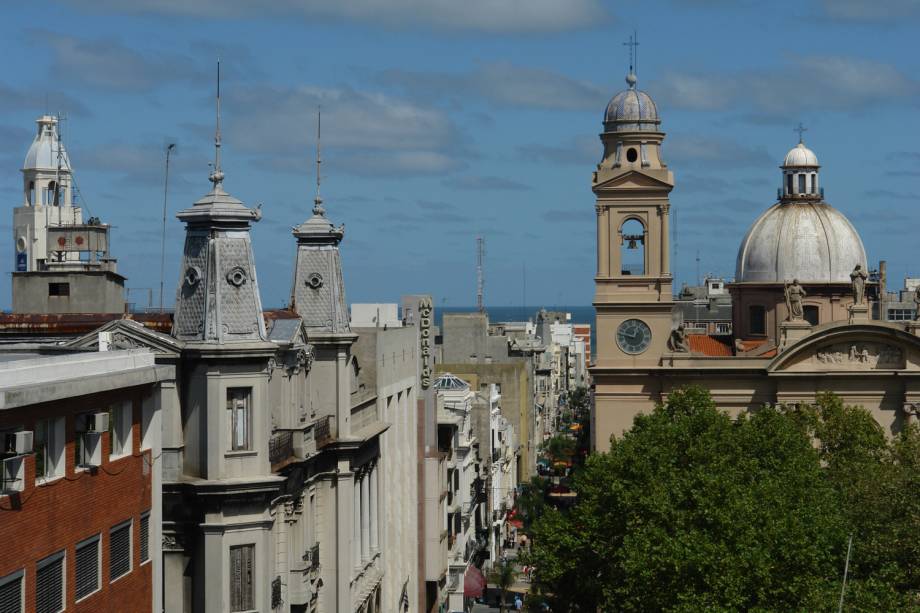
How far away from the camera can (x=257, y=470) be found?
36094 mm

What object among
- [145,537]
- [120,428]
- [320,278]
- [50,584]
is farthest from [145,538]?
[320,278]

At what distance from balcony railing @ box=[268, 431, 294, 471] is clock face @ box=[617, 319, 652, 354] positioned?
6101cm

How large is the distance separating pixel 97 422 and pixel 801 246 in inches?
3536

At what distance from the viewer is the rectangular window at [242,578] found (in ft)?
117

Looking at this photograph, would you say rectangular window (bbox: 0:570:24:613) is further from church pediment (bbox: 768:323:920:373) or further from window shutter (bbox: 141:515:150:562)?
church pediment (bbox: 768:323:920:373)

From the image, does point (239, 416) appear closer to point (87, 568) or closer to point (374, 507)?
point (87, 568)

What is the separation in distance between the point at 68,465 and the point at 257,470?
28.0 ft

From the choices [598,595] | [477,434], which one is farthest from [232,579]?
[477,434]

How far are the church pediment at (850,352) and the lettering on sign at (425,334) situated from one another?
27363 mm

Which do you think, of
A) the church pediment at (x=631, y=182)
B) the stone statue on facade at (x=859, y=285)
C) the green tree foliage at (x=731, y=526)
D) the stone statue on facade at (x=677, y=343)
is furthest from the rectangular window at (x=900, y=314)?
the green tree foliage at (x=731, y=526)

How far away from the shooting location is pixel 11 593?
84.2 ft

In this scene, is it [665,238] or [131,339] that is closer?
[131,339]

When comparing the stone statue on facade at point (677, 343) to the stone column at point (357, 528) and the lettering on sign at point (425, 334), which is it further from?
the stone column at point (357, 528)

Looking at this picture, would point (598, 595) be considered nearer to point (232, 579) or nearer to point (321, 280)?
point (321, 280)
